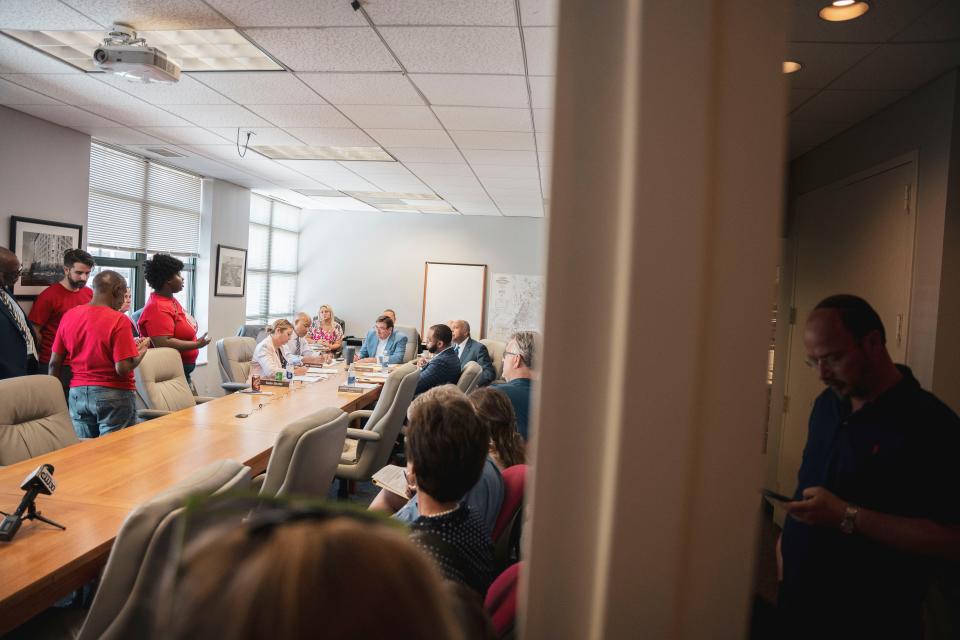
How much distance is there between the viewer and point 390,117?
4.01 meters

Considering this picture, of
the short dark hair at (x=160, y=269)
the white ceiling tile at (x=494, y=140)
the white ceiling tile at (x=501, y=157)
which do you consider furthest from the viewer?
the white ceiling tile at (x=501, y=157)

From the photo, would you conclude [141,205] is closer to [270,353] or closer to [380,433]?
[270,353]

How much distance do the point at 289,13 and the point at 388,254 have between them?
6.94 m

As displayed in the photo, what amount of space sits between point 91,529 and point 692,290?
6.33 ft

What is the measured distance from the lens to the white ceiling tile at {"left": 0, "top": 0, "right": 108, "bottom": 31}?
2.54 meters

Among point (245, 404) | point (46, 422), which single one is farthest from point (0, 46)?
point (245, 404)

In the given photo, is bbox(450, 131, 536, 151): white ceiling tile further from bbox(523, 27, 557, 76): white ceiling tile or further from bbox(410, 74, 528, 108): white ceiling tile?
bbox(523, 27, 557, 76): white ceiling tile

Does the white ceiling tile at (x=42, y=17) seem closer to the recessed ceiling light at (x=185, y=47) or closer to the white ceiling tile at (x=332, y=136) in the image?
the recessed ceiling light at (x=185, y=47)

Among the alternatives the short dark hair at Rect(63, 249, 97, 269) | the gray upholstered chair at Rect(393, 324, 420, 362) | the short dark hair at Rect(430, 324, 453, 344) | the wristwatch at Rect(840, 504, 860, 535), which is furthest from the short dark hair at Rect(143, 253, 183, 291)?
the wristwatch at Rect(840, 504, 860, 535)

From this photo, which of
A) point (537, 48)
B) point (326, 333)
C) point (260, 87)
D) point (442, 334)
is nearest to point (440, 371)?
point (442, 334)

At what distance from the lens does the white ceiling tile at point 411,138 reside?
172 inches

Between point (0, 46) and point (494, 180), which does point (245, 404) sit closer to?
point (0, 46)

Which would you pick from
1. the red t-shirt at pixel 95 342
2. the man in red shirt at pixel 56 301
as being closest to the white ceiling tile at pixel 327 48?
the red t-shirt at pixel 95 342

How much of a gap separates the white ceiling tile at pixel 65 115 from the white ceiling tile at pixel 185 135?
1.03 feet
